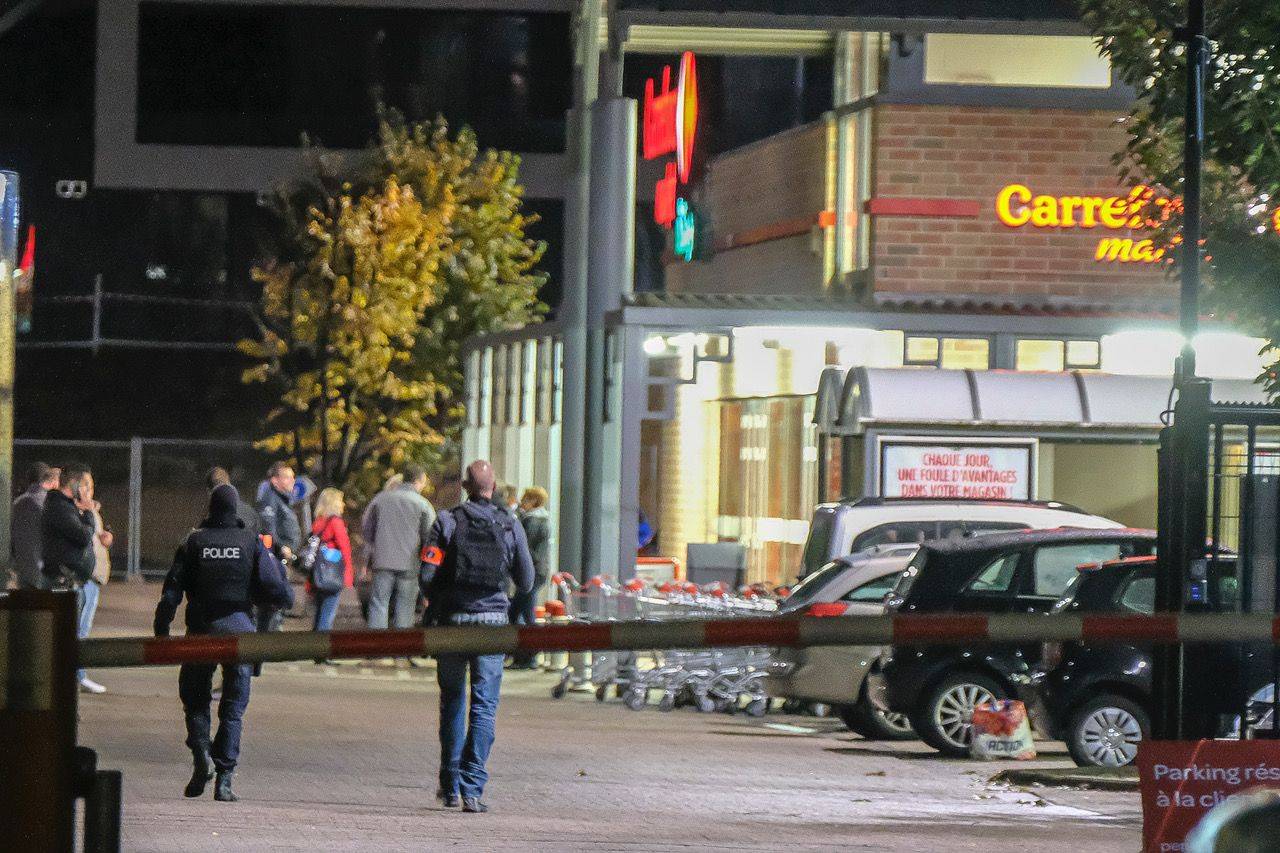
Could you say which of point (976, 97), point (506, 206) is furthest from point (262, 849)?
point (506, 206)

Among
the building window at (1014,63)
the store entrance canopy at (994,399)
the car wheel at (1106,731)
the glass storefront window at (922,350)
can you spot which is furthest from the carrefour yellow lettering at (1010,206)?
the car wheel at (1106,731)

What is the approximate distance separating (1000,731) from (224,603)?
5296mm

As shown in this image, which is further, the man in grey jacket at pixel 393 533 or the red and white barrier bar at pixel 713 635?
the man in grey jacket at pixel 393 533

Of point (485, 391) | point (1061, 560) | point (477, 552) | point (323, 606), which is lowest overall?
point (323, 606)

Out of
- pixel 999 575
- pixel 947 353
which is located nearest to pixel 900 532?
pixel 999 575

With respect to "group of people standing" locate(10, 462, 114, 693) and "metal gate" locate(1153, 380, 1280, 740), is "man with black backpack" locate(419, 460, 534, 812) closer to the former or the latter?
"metal gate" locate(1153, 380, 1280, 740)

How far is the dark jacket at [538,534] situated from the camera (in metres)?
22.7

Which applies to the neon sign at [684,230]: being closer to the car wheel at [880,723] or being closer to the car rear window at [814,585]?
the car rear window at [814,585]

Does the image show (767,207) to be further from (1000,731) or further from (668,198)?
(1000,731)

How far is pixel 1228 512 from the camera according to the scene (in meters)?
14.6

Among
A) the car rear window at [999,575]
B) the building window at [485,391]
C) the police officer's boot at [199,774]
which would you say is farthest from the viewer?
the building window at [485,391]

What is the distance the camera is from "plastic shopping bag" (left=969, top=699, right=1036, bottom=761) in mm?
15547

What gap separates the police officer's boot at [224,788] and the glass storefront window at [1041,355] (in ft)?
44.5

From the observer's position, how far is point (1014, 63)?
979 inches
